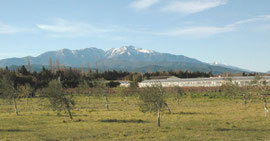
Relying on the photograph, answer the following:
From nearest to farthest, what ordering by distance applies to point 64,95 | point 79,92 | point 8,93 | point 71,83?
point 64,95 < point 8,93 < point 79,92 < point 71,83

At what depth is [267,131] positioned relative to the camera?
31.8 metres

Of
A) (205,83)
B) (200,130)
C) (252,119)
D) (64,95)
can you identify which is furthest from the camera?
(205,83)

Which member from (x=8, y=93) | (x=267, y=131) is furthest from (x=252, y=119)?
(x=8, y=93)

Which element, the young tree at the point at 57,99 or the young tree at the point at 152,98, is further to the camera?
the young tree at the point at 57,99

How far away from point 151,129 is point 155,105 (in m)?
4.77

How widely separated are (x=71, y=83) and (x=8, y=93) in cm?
7830

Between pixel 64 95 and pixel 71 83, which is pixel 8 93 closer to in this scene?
pixel 64 95

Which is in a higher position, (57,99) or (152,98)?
(152,98)

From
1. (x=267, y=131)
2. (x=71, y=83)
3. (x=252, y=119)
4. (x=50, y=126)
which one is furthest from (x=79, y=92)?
(x=267, y=131)

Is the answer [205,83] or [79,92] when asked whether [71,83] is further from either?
[205,83]

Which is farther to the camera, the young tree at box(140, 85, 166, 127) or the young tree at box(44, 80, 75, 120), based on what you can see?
the young tree at box(44, 80, 75, 120)

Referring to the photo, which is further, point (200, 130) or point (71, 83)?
point (71, 83)

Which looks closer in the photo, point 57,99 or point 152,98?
point 152,98

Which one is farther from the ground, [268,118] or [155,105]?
[155,105]
